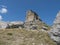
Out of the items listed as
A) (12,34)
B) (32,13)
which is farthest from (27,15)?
(12,34)

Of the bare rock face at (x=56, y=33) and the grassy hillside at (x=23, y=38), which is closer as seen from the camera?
the bare rock face at (x=56, y=33)

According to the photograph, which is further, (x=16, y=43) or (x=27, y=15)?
(x=27, y=15)

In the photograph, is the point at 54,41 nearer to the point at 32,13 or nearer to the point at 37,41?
the point at 37,41

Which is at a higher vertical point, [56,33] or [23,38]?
[56,33]

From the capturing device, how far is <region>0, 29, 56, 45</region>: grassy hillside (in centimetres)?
2281

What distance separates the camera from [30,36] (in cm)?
2491

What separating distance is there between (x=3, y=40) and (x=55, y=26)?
20.3ft

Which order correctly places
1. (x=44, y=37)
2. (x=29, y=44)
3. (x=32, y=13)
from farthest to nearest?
1. (x=32, y=13)
2. (x=44, y=37)
3. (x=29, y=44)

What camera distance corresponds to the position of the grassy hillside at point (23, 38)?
22.8 m

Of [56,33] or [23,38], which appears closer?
[56,33]

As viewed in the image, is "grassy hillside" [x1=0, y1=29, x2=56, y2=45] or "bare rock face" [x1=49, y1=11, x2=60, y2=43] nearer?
"bare rock face" [x1=49, y1=11, x2=60, y2=43]

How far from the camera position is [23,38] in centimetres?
2412

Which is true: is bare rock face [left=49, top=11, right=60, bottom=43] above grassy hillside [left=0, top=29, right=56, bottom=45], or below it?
above

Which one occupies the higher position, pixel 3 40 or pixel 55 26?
pixel 55 26
